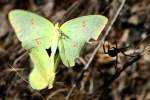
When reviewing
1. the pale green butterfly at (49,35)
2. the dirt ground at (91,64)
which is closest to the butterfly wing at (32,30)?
the pale green butterfly at (49,35)

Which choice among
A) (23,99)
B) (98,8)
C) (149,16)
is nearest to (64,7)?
(98,8)

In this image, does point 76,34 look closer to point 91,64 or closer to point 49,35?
point 49,35

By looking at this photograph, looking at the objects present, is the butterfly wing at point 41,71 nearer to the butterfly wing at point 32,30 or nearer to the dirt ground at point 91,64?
the butterfly wing at point 32,30

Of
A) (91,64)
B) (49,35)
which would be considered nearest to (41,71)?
(49,35)

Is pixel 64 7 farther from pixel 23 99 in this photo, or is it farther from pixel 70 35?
pixel 70 35

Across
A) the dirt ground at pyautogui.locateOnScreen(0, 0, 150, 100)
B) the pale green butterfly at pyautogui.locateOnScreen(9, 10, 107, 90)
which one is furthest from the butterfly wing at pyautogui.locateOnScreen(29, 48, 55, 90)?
the dirt ground at pyautogui.locateOnScreen(0, 0, 150, 100)

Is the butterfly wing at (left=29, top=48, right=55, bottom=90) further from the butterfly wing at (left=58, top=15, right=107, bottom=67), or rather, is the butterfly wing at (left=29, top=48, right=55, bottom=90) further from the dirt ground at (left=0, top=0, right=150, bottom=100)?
the dirt ground at (left=0, top=0, right=150, bottom=100)

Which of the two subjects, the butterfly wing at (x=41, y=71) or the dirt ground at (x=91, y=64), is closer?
the butterfly wing at (x=41, y=71)
